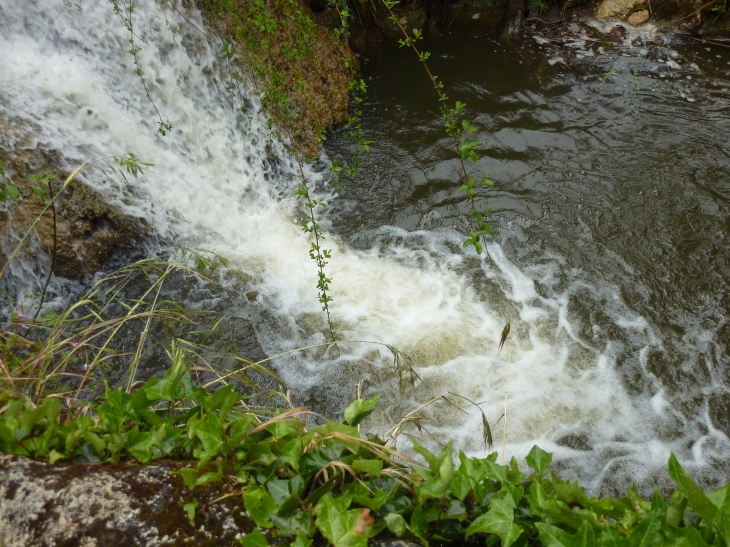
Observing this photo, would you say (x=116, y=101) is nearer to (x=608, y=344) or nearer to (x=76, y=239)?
(x=76, y=239)

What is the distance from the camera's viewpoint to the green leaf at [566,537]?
46.0 inches

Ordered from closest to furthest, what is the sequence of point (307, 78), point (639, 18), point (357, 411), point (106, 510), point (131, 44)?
point (106, 510) < point (357, 411) < point (131, 44) < point (307, 78) < point (639, 18)

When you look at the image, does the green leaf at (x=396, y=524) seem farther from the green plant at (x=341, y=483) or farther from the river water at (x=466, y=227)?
the river water at (x=466, y=227)

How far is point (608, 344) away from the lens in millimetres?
3535

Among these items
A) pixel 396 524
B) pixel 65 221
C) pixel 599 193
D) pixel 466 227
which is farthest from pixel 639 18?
pixel 396 524

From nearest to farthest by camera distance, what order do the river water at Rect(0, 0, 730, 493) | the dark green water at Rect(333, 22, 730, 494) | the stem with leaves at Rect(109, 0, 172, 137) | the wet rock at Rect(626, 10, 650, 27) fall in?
the river water at Rect(0, 0, 730, 493), the dark green water at Rect(333, 22, 730, 494), the stem with leaves at Rect(109, 0, 172, 137), the wet rock at Rect(626, 10, 650, 27)

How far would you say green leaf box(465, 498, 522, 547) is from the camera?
4.08ft

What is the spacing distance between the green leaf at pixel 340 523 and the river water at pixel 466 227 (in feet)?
5.97

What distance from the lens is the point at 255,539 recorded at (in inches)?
49.3

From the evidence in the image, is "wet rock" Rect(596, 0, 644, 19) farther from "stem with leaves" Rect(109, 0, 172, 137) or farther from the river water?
"stem with leaves" Rect(109, 0, 172, 137)

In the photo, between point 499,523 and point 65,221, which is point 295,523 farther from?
point 65,221

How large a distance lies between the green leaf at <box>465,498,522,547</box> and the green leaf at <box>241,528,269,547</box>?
47cm

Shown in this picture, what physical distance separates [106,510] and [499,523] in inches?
36.2

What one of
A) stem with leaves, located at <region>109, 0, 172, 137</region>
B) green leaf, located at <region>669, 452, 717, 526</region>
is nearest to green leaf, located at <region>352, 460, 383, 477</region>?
green leaf, located at <region>669, 452, 717, 526</region>
